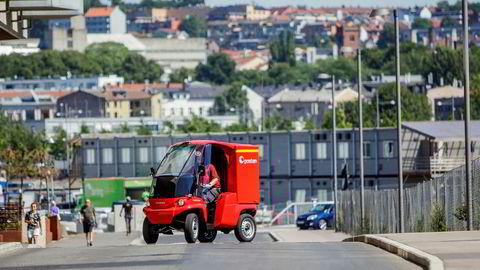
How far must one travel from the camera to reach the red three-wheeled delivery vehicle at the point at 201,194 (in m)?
43.6

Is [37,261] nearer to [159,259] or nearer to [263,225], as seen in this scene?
[159,259]

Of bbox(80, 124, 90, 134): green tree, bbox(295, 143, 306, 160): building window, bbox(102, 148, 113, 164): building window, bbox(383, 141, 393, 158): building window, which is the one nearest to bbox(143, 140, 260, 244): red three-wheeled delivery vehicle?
bbox(383, 141, 393, 158): building window

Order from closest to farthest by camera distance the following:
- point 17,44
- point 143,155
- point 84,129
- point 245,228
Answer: point 245,228
point 17,44
point 143,155
point 84,129

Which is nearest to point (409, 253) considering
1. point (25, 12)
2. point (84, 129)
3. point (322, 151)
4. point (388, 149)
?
point (25, 12)

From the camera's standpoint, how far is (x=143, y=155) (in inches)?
4648

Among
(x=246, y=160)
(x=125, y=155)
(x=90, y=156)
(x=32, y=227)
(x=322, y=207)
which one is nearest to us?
(x=246, y=160)

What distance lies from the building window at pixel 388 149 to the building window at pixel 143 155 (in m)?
15.9

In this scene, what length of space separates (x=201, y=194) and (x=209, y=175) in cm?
50

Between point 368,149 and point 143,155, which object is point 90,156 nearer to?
point 143,155

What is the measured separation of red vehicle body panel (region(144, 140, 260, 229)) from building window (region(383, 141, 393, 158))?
213 ft

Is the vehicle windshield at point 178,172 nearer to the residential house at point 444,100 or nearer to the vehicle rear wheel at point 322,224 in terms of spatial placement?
the vehicle rear wheel at point 322,224

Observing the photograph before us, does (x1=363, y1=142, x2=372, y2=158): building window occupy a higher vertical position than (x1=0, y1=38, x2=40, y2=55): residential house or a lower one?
lower

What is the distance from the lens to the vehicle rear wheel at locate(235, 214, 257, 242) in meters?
44.7

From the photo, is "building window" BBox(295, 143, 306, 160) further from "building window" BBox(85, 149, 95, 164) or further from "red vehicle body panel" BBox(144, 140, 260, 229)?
"red vehicle body panel" BBox(144, 140, 260, 229)
